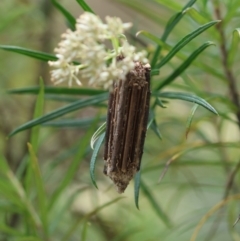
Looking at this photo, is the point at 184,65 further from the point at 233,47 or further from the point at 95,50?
the point at 95,50

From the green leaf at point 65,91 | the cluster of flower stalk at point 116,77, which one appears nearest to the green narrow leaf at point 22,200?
the green leaf at point 65,91

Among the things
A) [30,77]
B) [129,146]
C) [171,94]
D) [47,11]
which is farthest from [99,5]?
[129,146]

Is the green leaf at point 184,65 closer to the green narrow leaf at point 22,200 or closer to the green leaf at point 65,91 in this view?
the green leaf at point 65,91

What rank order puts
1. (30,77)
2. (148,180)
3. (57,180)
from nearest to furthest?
(57,180) < (148,180) < (30,77)

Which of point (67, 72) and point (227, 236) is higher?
point (67, 72)

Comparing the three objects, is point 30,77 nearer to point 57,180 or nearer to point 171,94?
point 57,180

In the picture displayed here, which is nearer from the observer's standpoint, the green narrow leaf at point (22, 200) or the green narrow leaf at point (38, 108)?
the green narrow leaf at point (38, 108)
